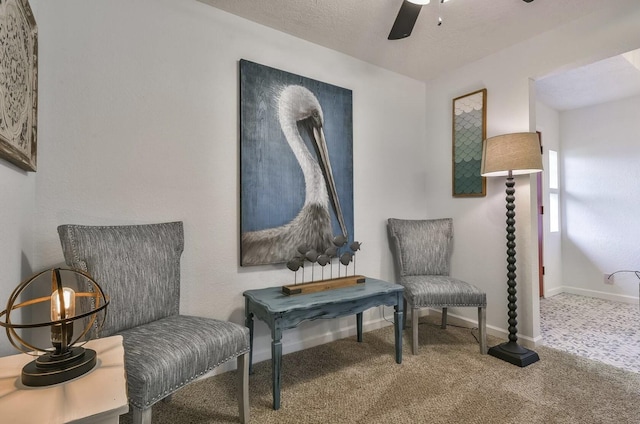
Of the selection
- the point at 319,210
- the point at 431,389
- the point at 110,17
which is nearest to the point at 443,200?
the point at 319,210

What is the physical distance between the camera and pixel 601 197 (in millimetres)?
3926

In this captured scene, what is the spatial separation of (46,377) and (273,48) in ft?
7.59

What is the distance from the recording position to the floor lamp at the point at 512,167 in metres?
2.22

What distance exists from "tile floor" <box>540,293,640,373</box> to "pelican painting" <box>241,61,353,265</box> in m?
2.02

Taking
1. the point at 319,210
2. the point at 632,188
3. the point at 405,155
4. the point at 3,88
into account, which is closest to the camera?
the point at 3,88

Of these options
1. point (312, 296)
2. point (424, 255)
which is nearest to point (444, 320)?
point (424, 255)

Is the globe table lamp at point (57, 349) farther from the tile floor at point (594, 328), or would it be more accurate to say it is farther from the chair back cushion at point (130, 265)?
the tile floor at point (594, 328)

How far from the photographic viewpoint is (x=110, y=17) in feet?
5.95

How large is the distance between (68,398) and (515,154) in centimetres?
265

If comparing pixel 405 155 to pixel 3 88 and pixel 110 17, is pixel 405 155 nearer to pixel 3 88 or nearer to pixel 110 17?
pixel 110 17

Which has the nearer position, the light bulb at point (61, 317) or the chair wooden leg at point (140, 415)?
the light bulb at point (61, 317)

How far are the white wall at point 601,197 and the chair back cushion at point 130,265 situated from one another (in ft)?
15.7

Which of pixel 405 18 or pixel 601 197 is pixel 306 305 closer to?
pixel 405 18

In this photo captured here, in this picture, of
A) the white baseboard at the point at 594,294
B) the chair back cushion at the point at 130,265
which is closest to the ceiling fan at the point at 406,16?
the chair back cushion at the point at 130,265
